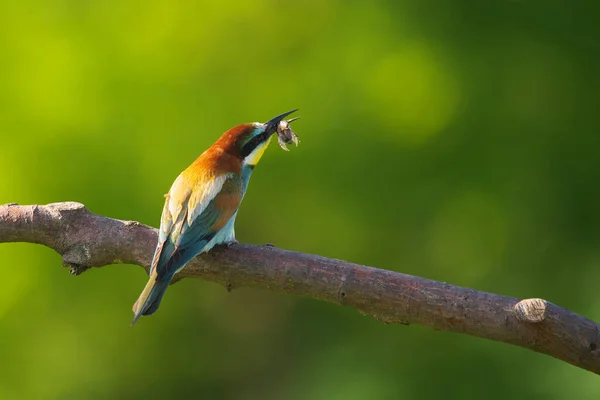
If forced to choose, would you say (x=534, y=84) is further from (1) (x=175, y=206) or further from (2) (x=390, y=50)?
(1) (x=175, y=206)

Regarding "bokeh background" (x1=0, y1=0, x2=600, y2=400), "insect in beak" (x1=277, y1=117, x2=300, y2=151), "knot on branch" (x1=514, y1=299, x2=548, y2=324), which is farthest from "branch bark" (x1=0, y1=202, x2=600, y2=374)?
"bokeh background" (x1=0, y1=0, x2=600, y2=400)

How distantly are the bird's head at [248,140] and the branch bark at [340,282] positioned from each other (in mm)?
358

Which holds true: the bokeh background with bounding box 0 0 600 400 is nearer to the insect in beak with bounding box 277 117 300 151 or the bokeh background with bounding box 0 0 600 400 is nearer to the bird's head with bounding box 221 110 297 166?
the insect in beak with bounding box 277 117 300 151

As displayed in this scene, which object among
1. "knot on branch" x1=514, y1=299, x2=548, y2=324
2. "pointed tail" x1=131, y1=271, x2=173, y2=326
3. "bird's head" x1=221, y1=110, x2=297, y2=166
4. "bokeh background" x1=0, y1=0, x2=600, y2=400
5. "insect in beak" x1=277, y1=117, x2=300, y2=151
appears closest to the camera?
"knot on branch" x1=514, y1=299, x2=548, y2=324

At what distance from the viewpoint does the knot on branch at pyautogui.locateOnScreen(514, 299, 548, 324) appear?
1.45m

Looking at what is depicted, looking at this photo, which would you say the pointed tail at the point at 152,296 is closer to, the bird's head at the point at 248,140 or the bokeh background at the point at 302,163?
the bird's head at the point at 248,140

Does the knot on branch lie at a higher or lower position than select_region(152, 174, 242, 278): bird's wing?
lower

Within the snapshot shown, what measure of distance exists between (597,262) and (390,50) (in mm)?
872

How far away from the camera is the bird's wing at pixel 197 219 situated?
1707 millimetres

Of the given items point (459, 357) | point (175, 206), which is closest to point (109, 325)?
point (175, 206)

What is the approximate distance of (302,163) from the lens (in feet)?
8.38

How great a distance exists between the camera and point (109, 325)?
2.47 metres

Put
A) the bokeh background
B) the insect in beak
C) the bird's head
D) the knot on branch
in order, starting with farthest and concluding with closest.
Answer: the bokeh background → the insect in beak → the bird's head → the knot on branch

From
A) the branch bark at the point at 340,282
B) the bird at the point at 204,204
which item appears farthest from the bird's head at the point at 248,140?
the branch bark at the point at 340,282
